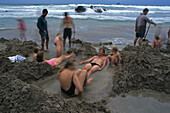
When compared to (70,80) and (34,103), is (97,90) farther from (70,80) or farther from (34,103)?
(34,103)

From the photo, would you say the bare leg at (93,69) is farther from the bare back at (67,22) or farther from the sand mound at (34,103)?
the bare back at (67,22)

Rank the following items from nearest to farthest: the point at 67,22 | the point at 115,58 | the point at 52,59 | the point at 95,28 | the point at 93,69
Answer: the point at 93,69 < the point at 115,58 < the point at 52,59 < the point at 67,22 < the point at 95,28

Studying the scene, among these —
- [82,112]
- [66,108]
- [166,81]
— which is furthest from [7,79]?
[166,81]

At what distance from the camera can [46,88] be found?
11.1 ft

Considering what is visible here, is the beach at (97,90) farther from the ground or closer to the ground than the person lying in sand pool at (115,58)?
closer to the ground

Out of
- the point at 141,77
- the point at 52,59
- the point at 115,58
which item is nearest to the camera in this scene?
the point at 141,77

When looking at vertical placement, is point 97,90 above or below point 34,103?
below

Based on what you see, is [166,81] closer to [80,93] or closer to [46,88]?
[80,93]

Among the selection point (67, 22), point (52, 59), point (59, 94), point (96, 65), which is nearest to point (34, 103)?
point (59, 94)

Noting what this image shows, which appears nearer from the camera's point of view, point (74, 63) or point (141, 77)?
point (74, 63)

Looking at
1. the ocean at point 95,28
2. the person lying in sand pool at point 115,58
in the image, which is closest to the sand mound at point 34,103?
the person lying in sand pool at point 115,58

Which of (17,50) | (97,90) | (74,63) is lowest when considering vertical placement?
(97,90)

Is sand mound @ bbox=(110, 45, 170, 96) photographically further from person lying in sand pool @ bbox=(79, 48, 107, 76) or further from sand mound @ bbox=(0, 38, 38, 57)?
sand mound @ bbox=(0, 38, 38, 57)

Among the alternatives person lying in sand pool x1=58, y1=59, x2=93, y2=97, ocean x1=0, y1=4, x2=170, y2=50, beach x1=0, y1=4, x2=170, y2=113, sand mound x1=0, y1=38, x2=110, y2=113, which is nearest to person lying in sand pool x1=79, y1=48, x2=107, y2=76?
beach x1=0, y1=4, x2=170, y2=113
